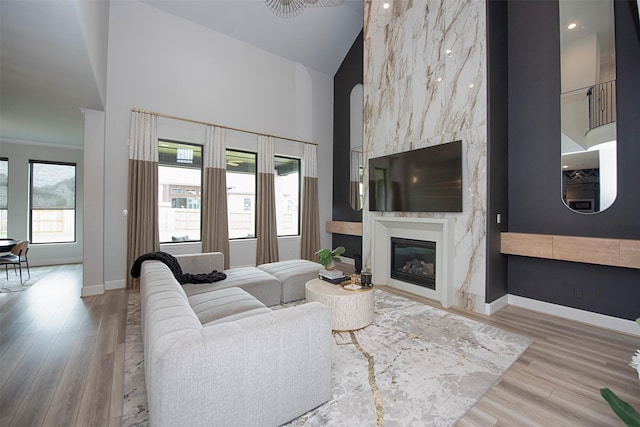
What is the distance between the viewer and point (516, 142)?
142 inches

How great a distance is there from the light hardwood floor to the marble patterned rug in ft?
0.30

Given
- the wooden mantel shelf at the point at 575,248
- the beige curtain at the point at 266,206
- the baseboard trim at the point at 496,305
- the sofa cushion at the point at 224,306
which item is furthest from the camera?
the beige curtain at the point at 266,206

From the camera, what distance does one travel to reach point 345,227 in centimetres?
614

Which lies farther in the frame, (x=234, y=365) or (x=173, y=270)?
(x=173, y=270)

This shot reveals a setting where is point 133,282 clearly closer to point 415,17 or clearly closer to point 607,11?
point 415,17

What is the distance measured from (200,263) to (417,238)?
3.06 meters

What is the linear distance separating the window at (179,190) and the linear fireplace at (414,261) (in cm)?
352

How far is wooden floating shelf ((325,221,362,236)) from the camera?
5840mm

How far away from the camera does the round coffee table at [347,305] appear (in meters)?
2.76

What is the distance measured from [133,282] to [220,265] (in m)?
1.69

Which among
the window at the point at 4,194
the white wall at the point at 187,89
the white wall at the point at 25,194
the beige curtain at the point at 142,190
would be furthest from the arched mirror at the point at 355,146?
the window at the point at 4,194

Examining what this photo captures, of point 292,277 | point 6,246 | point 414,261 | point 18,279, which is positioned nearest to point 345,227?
point 414,261

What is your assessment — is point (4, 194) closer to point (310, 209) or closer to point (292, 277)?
point (310, 209)

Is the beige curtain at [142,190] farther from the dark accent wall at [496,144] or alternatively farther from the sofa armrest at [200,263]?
the dark accent wall at [496,144]
